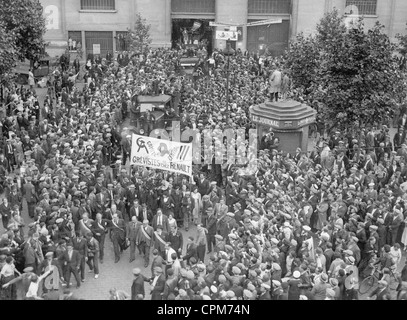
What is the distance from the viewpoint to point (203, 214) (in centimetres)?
1800

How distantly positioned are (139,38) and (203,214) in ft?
74.2

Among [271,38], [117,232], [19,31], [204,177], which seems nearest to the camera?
[117,232]

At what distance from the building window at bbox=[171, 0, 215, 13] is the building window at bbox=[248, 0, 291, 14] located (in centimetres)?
248

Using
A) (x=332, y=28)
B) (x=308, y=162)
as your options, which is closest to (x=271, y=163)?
(x=308, y=162)

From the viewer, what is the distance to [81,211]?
17.1 metres

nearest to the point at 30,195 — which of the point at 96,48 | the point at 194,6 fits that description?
the point at 96,48

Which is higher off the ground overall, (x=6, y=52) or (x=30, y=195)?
(x=6, y=52)

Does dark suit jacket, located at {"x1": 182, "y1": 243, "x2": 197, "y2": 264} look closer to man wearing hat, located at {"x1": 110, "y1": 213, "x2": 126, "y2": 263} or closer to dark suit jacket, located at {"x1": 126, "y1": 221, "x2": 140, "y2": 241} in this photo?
dark suit jacket, located at {"x1": 126, "y1": 221, "x2": 140, "y2": 241}

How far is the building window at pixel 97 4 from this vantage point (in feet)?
138

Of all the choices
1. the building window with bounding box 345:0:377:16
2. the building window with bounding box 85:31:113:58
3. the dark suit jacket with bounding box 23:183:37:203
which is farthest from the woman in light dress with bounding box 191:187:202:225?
the building window with bounding box 345:0:377:16

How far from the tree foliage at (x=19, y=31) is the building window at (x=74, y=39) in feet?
20.8

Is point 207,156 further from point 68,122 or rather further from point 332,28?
point 332,28

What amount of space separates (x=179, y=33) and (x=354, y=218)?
2938cm

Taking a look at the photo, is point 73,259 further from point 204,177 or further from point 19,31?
point 19,31
